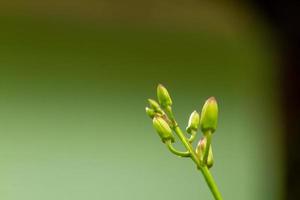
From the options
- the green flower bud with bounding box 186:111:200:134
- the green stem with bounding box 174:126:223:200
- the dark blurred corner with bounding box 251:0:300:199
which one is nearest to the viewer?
the green stem with bounding box 174:126:223:200

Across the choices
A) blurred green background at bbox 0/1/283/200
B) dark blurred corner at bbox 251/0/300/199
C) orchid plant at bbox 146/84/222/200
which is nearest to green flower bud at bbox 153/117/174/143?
orchid plant at bbox 146/84/222/200

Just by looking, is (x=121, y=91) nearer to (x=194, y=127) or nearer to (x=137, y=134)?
(x=137, y=134)

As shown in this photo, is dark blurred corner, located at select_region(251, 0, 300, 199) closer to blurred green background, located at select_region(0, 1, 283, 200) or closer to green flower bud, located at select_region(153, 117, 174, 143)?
blurred green background, located at select_region(0, 1, 283, 200)

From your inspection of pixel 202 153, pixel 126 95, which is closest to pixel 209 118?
pixel 202 153

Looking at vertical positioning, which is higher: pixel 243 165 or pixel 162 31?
pixel 162 31

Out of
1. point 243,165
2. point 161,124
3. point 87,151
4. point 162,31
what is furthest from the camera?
point 243,165

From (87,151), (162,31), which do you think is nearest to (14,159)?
(87,151)

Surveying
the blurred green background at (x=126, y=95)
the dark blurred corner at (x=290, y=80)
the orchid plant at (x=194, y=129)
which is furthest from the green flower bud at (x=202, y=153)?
the dark blurred corner at (x=290, y=80)
